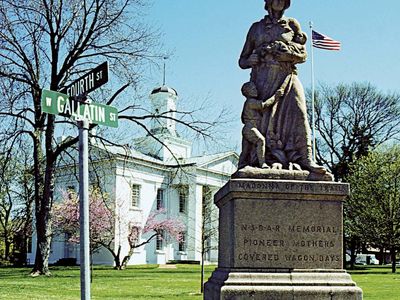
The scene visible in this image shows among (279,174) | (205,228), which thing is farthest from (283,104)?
(205,228)

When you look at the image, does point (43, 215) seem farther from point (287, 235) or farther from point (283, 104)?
point (287, 235)

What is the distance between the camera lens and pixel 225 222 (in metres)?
8.50

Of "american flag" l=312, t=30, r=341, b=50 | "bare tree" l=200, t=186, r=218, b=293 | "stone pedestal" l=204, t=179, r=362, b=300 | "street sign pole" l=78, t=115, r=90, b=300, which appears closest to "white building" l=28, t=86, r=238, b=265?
"bare tree" l=200, t=186, r=218, b=293

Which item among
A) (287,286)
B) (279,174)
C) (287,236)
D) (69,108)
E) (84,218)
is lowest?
(287,286)

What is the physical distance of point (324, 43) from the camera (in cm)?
2417

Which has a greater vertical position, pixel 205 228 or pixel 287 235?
pixel 287 235

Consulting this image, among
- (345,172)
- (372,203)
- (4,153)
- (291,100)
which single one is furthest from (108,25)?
(345,172)

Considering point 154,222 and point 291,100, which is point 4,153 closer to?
point 291,100

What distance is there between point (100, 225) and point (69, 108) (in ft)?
141

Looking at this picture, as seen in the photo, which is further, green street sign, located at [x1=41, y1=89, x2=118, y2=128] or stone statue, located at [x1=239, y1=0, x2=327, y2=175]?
stone statue, located at [x1=239, y1=0, x2=327, y2=175]

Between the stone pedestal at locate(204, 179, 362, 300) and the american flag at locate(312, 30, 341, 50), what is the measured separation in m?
16.8

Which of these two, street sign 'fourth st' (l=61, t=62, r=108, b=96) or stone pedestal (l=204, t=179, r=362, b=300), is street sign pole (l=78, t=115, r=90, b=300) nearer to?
street sign 'fourth st' (l=61, t=62, r=108, b=96)

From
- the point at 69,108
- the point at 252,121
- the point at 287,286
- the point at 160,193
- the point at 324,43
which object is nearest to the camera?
the point at 69,108

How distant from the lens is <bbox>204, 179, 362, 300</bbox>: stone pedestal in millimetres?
7848
